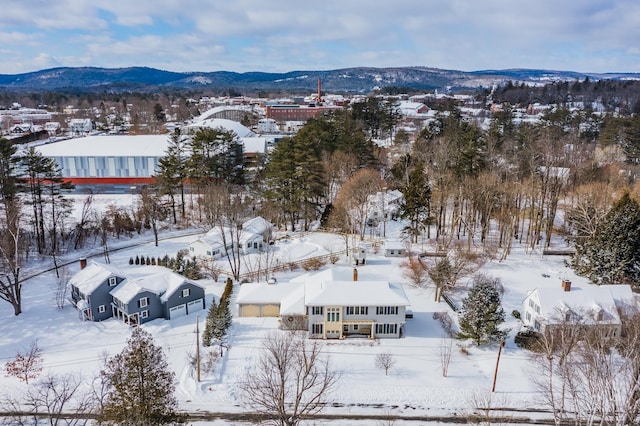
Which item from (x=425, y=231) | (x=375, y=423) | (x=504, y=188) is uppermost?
(x=504, y=188)

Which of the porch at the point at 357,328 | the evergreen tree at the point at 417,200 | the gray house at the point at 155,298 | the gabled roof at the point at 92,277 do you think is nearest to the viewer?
the porch at the point at 357,328

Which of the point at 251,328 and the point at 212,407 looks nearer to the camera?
the point at 212,407

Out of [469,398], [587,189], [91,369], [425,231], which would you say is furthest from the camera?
[425,231]

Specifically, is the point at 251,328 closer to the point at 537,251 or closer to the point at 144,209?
the point at 144,209

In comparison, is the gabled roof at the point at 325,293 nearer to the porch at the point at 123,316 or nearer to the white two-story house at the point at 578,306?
the porch at the point at 123,316

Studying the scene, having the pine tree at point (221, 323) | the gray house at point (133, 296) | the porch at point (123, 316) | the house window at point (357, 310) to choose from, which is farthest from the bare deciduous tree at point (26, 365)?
the house window at point (357, 310)

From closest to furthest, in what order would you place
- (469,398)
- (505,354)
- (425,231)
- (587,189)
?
(469,398)
(505,354)
(587,189)
(425,231)

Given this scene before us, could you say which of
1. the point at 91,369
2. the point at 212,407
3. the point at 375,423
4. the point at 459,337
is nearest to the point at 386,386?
the point at 375,423
